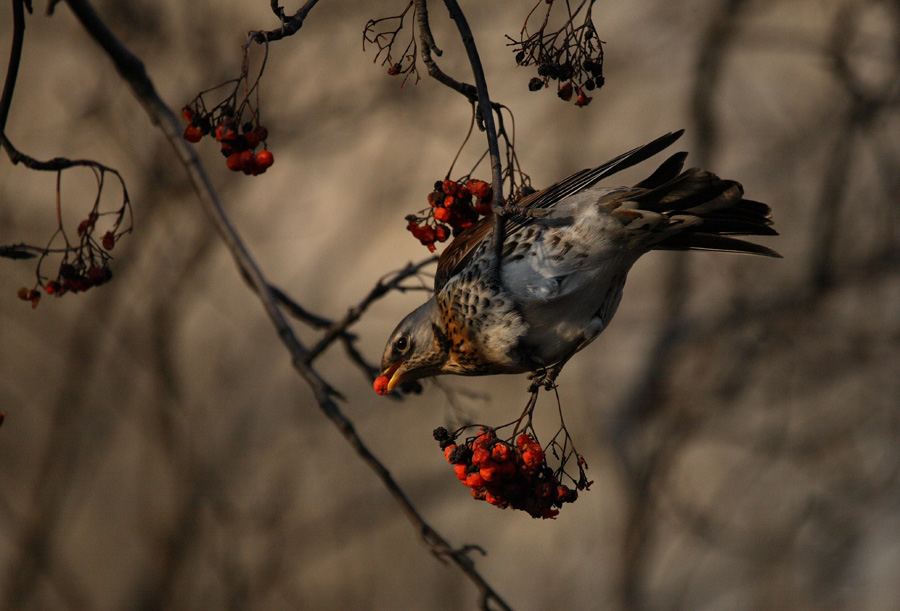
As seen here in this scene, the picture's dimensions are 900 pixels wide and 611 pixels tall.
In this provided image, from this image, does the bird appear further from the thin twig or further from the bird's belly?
the thin twig

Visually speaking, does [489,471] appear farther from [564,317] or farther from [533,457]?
[564,317]

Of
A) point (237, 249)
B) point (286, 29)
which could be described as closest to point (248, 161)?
point (237, 249)

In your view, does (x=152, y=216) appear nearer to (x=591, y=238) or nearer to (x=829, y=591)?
(x=591, y=238)

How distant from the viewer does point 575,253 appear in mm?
949

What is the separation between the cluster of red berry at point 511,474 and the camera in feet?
2.55

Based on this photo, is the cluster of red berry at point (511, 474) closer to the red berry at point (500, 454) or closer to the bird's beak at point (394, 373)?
the red berry at point (500, 454)

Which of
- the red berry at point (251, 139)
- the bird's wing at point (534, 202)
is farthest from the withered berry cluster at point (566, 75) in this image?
the red berry at point (251, 139)

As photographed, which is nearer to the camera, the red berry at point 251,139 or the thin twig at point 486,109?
the thin twig at point 486,109

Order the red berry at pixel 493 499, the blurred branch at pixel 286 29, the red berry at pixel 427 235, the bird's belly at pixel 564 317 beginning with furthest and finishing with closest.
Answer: the red berry at pixel 427 235 < the bird's belly at pixel 564 317 < the red berry at pixel 493 499 < the blurred branch at pixel 286 29

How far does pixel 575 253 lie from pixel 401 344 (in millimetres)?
340

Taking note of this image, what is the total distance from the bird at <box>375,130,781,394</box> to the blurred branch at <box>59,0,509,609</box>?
0.21 m

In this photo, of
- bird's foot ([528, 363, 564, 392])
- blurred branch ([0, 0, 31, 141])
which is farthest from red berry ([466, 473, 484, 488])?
blurred branch ([0, 0, 31, 141])

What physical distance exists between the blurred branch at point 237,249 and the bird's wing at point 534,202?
26cm

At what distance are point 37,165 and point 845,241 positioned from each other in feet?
9.75
